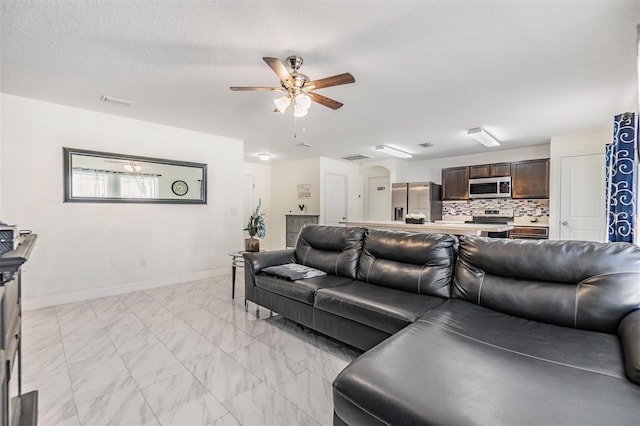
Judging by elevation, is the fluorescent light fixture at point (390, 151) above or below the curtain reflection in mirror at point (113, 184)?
above

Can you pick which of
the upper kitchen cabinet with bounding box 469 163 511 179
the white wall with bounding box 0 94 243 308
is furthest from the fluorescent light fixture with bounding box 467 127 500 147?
the white wall with bounding box 0 94 243 308

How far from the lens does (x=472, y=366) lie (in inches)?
45.9

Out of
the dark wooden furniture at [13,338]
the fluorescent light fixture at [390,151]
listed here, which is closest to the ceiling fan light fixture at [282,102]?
the dark wooden furniture at [13,338]

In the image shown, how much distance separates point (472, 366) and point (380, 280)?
→ 1.35 meters

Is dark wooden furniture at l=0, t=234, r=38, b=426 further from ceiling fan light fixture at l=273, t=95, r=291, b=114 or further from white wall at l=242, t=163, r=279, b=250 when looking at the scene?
white wall at l=242, t=163, r=279, b=250

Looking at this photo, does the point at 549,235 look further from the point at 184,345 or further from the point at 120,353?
the point at 120,353

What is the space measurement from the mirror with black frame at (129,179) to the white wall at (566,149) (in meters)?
6.02

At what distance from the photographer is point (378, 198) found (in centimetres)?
792

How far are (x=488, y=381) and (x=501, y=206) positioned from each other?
613 cm

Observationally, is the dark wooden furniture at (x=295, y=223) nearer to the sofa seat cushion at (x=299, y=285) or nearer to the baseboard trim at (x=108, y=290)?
the baseboard trim at (x=108, y=290)

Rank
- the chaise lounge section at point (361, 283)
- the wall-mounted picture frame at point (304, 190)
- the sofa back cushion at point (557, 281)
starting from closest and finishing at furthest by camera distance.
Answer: the sofa back cushion at point (557, 281) → the chaise lounge section at point (361, 283) → the wall-mounted picture frame at point (304, 190)

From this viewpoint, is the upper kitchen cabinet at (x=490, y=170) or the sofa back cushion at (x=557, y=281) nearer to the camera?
the sofa back cushion at (x=557, y=281)

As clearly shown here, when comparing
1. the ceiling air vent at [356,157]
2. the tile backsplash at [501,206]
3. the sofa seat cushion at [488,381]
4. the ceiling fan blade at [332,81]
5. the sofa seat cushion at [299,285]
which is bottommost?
the sofa seat cushion at [299,285]

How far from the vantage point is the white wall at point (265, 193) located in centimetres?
764
